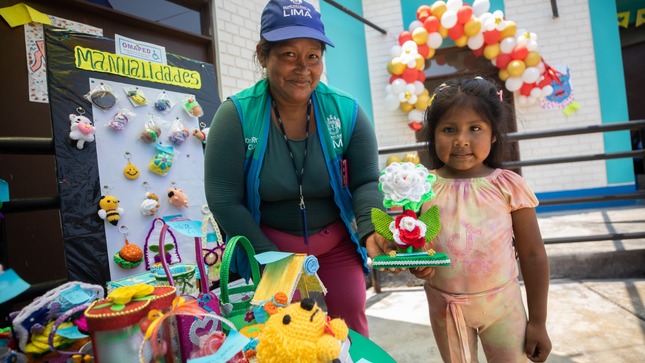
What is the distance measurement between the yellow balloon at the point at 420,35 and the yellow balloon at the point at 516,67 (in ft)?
4.68

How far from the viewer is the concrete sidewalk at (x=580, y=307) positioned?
2291 millimetres

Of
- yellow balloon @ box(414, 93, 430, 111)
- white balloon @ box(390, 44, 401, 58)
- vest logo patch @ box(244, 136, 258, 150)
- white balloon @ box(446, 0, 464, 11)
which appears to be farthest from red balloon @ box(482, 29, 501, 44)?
vest logo patch @ box(244, 136, 258, 150)

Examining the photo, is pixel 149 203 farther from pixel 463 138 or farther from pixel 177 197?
pixel 463 138

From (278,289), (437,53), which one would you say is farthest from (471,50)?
(278,289)

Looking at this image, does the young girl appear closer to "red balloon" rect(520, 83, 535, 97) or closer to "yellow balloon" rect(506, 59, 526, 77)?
"yellow balloon" rect(506, 59, 526, 77)

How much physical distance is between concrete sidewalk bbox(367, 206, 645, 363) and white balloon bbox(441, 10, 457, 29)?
3578 millimetres

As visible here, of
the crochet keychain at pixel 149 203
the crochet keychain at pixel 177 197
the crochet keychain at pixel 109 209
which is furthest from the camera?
the crochet keychain at pixel 177 197

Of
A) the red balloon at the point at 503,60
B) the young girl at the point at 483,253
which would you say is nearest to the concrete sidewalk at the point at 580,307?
the young girl at the point at 483,253

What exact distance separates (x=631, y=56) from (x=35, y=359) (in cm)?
1004

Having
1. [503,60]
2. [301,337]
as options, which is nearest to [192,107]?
[301,337]

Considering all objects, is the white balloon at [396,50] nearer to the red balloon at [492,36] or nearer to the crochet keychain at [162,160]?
the red balloon at [492,36]

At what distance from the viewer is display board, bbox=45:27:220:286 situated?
6.49ft

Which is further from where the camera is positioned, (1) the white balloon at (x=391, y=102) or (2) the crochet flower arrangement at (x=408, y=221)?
(1) the white balloon at (x=391, y=102)

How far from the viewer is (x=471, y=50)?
671cm
